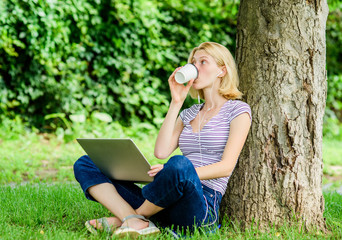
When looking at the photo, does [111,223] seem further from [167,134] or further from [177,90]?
[177,90]

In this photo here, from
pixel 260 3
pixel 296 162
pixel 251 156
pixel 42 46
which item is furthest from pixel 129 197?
pixel 42 46

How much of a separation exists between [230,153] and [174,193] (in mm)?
415

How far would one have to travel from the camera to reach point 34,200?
11.0 ft

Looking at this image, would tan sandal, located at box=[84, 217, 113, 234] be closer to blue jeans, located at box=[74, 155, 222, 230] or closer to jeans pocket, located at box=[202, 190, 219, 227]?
blue jeans, located at box=[74, 155, 222, 230]

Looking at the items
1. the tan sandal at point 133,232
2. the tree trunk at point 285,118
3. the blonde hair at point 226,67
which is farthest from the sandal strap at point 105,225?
the blonde hair at point 226,67

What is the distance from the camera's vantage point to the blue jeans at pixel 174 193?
233cm

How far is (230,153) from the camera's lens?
98.5 inches

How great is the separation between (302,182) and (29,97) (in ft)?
16.4

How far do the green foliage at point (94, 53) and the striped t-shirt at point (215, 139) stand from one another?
3.43m

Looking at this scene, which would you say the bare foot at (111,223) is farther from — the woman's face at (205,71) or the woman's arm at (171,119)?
the woman's face at (205,71)

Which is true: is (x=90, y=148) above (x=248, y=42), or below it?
below

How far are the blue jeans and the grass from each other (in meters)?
0.11

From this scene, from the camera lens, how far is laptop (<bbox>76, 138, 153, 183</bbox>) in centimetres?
245

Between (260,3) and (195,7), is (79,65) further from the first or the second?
(260,3)
